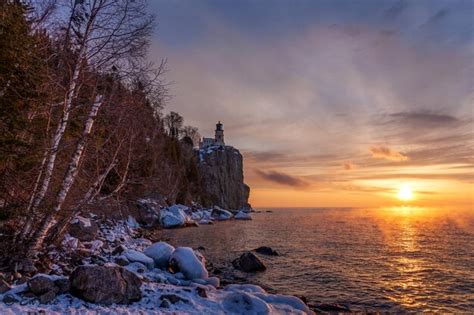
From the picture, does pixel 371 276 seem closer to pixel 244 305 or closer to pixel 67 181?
pixel 244 305

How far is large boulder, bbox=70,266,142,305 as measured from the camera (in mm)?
9484

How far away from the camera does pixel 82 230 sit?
17.7 meters

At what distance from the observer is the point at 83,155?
1280 cm

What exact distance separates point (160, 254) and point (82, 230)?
4.60 meters

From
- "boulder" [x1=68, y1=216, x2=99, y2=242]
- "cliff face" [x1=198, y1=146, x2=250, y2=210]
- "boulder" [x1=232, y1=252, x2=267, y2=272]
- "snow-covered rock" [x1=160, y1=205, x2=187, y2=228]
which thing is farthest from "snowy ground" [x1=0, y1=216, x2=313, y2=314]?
"cliff face" [x1=198, y1=146, x2=250, y2=210]

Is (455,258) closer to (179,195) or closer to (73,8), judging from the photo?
(73,8)

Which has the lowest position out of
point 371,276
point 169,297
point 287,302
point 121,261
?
point 371,276

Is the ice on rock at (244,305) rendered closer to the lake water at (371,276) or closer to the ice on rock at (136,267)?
the ice on rock at (136,267)

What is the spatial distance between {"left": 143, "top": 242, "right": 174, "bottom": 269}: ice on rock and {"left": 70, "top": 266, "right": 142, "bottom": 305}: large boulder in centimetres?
541

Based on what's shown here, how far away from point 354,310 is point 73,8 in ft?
48.0

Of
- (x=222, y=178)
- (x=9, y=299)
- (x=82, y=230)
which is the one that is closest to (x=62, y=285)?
(x=9, y=299)

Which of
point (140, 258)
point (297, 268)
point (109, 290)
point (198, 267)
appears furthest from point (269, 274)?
point (109, 290)

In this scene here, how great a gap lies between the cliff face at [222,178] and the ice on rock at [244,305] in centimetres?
9622

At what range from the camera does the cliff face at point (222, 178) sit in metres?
117
